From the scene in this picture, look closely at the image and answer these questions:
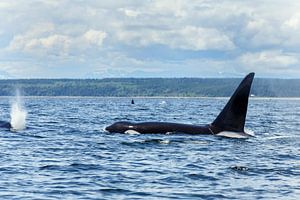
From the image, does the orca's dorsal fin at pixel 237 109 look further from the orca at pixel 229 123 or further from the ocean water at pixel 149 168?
the ocean water at pixel 149 168

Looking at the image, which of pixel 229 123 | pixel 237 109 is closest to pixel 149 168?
pixel 237 109

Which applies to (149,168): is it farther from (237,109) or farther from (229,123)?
(229,123)

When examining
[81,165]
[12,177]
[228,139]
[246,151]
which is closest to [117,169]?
[81,165]

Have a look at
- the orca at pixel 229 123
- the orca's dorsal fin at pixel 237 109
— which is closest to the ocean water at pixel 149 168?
the orca at pixel 229 123

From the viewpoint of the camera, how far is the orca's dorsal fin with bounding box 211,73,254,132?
35.7 metres

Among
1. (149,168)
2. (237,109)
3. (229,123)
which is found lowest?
(149,168)

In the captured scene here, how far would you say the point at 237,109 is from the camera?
119 feet

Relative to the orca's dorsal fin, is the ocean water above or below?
below

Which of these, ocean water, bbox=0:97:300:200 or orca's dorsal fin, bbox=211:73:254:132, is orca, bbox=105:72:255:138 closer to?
orca's dorsal fin, bbox=211:73:254:132

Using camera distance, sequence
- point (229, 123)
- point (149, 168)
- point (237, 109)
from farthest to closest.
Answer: point (229, 123)
point (237, 109)
point (149, 168)

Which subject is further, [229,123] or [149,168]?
[229,123]

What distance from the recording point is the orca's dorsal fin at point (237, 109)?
3569 cm

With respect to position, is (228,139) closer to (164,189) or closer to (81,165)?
(81,165)

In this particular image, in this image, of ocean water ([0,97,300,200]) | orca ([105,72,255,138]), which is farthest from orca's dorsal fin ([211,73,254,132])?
ocean water ([0,97,300,200])
